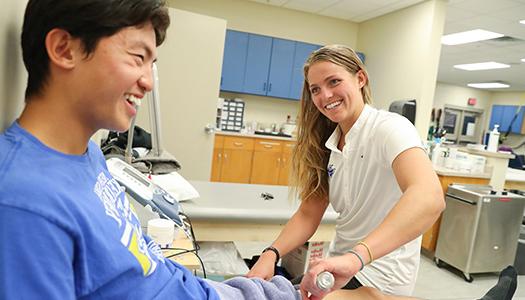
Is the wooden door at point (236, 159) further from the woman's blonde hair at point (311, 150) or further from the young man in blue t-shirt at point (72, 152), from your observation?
the young man in blue t-shirt at point (72, 152)

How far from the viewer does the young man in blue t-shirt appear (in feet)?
1.52

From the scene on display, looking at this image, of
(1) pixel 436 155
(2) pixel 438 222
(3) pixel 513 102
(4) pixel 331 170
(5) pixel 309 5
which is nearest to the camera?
(4) pixel 331 170

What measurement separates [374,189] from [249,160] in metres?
3.43

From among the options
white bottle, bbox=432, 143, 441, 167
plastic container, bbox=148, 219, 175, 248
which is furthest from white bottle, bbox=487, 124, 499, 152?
plastic container, bbox=148, 219, 175, 248

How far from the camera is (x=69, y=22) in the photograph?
1.80ft

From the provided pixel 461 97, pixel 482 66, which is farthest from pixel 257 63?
pixel 461 97

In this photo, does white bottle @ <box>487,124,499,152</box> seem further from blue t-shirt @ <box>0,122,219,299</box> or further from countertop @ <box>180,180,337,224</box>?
blue t-shirt @ <box>0,122,219,299</box>

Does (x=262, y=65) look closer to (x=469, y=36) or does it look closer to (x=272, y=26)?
(x=272, y=26)

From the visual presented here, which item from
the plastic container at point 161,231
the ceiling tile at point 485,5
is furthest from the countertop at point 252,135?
the plastic container at point 161,231

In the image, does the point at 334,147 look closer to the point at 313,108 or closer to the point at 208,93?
the point at 313,108

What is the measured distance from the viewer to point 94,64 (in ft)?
1.86

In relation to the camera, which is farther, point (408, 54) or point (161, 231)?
point (408, 54)

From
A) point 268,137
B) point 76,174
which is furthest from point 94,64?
point 268,137

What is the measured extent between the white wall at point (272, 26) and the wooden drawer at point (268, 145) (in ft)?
2.25
